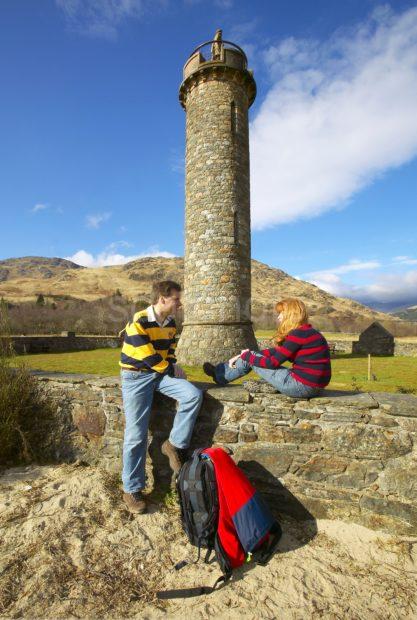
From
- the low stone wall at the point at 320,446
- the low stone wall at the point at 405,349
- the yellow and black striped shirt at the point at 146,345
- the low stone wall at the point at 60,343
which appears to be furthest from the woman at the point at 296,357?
the low stone wall at the point at 405,349

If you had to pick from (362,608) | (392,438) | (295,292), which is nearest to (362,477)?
(392,438)

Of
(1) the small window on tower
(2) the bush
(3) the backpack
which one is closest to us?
(3) the backpack

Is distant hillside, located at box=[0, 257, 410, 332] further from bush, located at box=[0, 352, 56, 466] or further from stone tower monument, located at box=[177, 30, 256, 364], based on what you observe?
bush, located at box=[0, 352, 56, 466]

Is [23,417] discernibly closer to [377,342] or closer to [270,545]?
[270,545]

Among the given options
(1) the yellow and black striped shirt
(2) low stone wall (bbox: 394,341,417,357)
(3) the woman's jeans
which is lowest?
(2) low stone wall (bbox: 394,341,417,357)

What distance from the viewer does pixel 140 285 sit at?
306 feet

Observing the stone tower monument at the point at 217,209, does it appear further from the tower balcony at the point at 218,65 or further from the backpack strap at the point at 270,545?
the backpack strap at the point at 270,545

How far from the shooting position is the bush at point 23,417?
3.79 m

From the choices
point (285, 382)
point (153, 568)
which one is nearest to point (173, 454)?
point (153, 568)

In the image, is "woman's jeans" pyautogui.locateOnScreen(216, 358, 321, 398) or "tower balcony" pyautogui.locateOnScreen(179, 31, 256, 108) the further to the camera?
"tower balcony" pyautogui.locateOnScreen(179, 31, 256, 108)

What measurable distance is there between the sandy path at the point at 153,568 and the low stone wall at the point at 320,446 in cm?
21

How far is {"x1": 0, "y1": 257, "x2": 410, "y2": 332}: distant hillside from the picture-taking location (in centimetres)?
7888

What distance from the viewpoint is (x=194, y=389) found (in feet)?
10.4

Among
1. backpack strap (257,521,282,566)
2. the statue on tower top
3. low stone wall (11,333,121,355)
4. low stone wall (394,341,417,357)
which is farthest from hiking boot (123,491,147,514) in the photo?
low stone wall (394,341,417,357)
